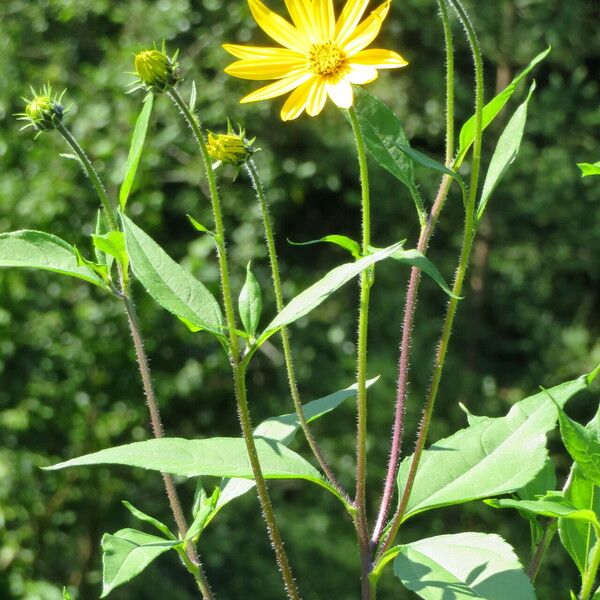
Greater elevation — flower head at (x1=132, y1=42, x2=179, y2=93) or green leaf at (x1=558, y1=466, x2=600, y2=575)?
flower head at (x1=132, y1=42, x2=179, y2=93)

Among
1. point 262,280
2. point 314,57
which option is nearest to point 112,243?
point 314,57

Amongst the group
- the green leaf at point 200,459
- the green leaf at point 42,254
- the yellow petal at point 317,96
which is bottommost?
the green leaf at point 200,459

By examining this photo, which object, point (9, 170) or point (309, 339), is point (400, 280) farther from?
point (9, 170)

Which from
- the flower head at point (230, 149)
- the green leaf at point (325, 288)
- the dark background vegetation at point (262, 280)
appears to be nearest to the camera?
the green leaf at point (325, 288)

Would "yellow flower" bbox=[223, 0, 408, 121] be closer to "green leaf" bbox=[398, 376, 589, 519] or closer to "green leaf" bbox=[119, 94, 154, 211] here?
"green leaf" bbox=[119, 94, 154, 211]

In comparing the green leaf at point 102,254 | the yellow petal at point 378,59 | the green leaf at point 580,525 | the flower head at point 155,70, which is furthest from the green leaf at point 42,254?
the green leaf at point 580,525

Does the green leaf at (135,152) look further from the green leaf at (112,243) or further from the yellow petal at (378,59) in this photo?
the yellow petal at (378,59)

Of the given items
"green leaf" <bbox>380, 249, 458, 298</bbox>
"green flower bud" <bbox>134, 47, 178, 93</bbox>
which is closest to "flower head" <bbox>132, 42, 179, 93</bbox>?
"green flower bud" <bbox>134, 47, 178, 93</bbox>
